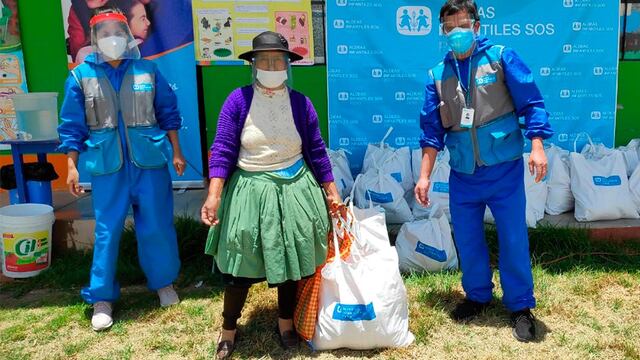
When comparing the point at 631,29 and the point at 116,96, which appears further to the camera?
the point at 631,29

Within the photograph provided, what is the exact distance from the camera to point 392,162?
4750 mm

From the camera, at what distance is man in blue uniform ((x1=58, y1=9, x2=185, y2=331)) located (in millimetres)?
3293

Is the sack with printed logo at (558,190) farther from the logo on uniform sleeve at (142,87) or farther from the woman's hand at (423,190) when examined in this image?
the logo on uniform sleeve at (142,87)

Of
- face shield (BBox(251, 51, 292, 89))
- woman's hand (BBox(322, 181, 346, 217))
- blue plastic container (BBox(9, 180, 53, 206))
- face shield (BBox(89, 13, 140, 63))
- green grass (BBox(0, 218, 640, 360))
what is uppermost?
face shield (BBox(89, 13, 140, 63))

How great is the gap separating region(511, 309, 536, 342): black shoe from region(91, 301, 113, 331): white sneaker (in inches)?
92.7

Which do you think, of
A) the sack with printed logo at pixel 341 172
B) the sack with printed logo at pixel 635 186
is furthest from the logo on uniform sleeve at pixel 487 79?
the sack with printed logo at pixel 635 186

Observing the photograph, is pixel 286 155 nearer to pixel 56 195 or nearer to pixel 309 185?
pixel 309 185

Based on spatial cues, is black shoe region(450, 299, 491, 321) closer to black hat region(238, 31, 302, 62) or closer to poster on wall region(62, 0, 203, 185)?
black hat region(238, 31, 302, 62)

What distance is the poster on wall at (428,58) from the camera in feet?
16.4

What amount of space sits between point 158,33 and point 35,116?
1.27m

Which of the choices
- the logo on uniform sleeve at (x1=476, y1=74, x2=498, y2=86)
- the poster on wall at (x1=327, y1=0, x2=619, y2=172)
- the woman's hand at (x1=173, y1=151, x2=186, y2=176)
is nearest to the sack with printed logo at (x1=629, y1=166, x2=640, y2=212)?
the poster on wall at (x1=327, y1=0, x2=619, y2=172)

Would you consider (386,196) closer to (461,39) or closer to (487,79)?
(487,79)

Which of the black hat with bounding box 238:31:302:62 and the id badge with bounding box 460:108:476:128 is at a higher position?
the black hat with bounding box 238:31:302:62

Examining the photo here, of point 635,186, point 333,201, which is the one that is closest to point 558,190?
point 635,186
